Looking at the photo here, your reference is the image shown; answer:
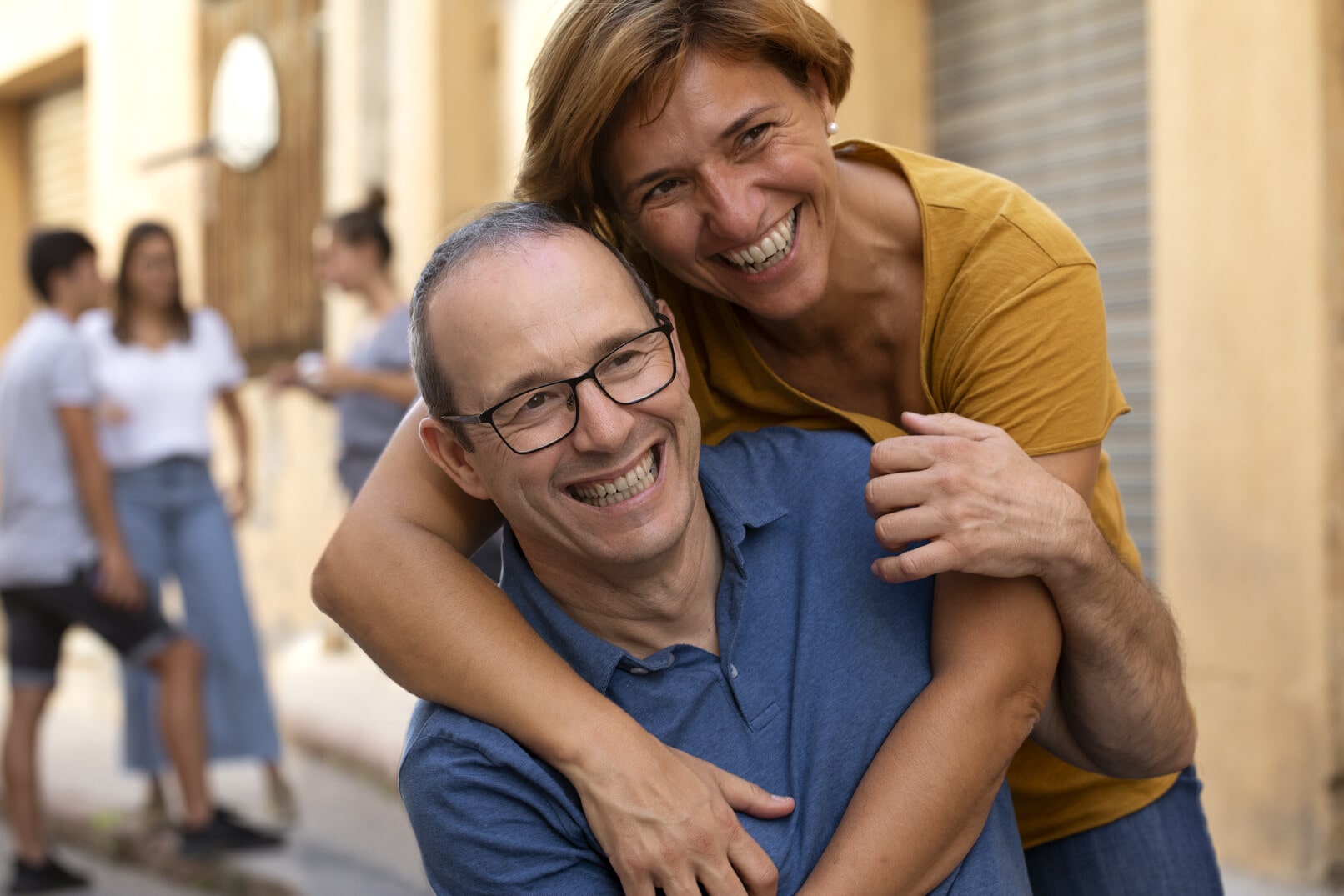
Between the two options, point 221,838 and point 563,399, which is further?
point 221,838

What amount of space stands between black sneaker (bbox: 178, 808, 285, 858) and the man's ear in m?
3.78

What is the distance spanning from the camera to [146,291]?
222 inches

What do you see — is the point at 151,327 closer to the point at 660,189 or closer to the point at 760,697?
the point at 660,189

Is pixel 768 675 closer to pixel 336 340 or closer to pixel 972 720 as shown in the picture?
pixel 972 720

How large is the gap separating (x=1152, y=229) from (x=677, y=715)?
111 inches

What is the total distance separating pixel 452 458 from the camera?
2.01 m

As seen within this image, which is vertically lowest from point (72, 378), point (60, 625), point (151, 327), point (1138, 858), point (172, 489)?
point (60, 625)

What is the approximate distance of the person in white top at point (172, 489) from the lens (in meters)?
5.57

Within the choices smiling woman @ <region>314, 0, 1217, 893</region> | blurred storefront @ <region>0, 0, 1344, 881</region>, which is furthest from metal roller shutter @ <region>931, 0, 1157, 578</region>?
smiling woman @ <region>314, 0, 1217, 893</region>

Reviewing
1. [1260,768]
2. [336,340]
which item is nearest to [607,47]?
[1260,768]

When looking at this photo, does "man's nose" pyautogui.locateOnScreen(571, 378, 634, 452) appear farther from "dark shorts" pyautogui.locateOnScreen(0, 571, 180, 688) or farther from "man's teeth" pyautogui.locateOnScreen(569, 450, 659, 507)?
"dark shorts" pyautogui.locateOnScreen(0, 571, 180, 688)

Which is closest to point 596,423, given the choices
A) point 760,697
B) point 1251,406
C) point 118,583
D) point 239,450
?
point 760,697

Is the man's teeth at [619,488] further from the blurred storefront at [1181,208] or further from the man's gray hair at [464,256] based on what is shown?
the blurred storefront at [1181,208]

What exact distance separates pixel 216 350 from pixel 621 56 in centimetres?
441
